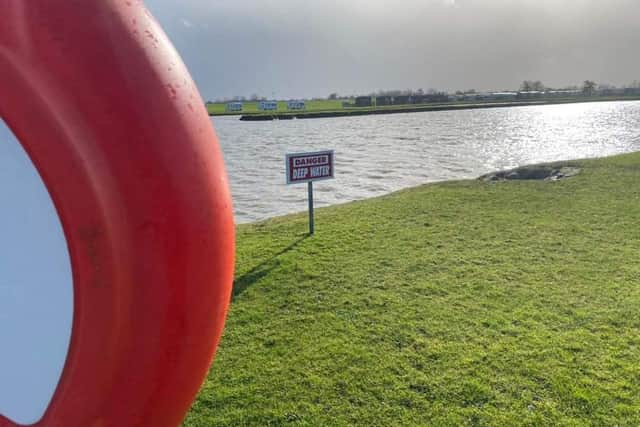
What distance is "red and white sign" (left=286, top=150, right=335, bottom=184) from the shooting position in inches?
242

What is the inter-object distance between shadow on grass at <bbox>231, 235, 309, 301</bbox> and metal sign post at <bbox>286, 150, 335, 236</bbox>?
3.36ft

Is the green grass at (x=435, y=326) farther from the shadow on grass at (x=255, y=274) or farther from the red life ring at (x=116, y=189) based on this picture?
the red life ring at (x=116, y=189)

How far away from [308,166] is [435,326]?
3.11 metres

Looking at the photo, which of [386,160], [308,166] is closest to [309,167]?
[308,166]

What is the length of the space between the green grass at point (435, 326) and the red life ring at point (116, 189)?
5.05 ft

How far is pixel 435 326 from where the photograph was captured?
3.80 meters

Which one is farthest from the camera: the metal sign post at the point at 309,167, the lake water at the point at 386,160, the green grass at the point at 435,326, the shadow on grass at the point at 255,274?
the lake water at the point at 386,160

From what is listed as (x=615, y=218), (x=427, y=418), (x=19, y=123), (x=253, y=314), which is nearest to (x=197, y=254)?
(x=19, y=123)

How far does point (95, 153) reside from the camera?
4.16 ft

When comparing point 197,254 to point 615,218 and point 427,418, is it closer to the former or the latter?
point 427,418

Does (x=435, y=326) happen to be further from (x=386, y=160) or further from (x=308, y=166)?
(x=386, y=160)

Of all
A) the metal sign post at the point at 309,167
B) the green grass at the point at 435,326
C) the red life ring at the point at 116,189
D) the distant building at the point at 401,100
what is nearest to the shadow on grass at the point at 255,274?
the green grass at the point at 435,326

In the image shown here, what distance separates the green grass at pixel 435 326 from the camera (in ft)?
9.36

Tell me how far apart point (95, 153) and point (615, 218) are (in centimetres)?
736
